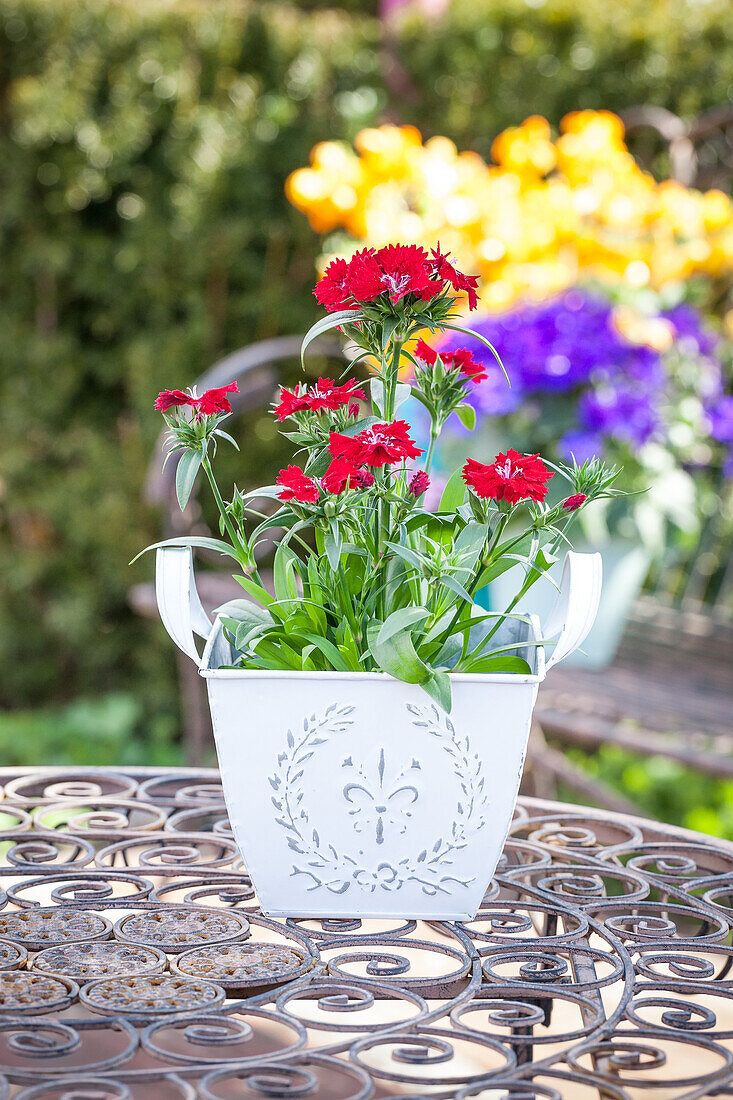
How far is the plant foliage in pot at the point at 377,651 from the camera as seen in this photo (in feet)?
2.26

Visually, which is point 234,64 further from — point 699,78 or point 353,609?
point 353,609

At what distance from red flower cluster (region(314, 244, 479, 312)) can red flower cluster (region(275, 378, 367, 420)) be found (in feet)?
0.17

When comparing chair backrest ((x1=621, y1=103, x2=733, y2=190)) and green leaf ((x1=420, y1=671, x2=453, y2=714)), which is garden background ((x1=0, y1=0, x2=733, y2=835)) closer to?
chair backrest ((x1=621, y1=103, x2=733, y2=190))

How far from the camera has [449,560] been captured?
69 cm

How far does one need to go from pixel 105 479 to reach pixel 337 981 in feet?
8.85

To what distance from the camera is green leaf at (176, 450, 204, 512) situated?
69cm

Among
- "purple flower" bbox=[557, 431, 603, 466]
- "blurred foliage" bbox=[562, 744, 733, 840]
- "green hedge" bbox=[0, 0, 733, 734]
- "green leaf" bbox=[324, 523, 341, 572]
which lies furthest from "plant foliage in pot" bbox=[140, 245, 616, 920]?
"green hedge" bbox=[0, 0, 733, 734]

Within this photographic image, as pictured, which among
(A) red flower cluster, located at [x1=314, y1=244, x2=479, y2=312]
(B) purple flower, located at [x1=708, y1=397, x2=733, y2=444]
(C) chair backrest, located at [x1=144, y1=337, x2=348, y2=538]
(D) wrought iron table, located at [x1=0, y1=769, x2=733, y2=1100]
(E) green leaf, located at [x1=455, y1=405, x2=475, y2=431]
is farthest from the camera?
(C) chair backrest, located at [x1=144, y1=337, x2=348, y2=538]

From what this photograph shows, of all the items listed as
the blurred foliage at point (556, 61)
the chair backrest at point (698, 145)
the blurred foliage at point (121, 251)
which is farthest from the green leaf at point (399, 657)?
the blurred foliage at point (556, 61)

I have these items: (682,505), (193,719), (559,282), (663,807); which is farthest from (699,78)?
(193,719)

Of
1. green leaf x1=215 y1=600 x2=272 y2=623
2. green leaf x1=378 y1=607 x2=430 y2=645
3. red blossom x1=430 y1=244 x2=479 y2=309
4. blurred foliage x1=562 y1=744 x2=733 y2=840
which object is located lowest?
blurred foliage x1=562 y1=744 x2=733 y2=840

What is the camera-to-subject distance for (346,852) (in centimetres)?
73

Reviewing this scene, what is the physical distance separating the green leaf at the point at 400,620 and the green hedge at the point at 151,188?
251 cm

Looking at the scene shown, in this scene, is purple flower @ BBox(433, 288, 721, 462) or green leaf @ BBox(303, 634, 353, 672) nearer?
green leaf @ BBox(303, 634, 353, 672)
